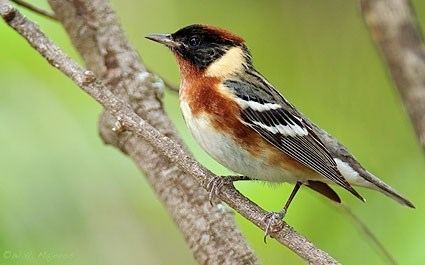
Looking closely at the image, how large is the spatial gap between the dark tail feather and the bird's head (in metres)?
0.49

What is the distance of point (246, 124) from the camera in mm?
3092

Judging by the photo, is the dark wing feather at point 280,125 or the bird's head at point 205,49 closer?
the dark wing feather at point 280,125

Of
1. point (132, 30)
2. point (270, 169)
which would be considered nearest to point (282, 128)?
point (270, 169)

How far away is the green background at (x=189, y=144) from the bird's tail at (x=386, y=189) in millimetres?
33

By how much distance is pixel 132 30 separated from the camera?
4.39m

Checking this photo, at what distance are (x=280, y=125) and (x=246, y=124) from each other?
0.47 feet

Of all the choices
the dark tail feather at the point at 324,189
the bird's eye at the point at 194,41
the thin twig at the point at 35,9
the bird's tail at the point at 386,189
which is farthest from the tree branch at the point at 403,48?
the thin twig at the point at 35,9

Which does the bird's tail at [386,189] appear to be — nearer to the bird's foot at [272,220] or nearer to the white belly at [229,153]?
the white belly at [229,153]

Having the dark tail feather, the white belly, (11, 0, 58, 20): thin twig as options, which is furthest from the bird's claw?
(11, 0, 58, 20): thin twig

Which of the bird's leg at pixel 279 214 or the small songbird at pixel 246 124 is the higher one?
the small songbird at pixel 246 124

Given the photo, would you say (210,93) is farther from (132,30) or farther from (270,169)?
(132,30)

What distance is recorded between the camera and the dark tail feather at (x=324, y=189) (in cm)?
306

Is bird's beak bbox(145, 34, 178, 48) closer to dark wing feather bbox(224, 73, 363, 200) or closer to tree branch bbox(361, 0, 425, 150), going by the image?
dark wing feather bbox(224, 73, 363, 200)

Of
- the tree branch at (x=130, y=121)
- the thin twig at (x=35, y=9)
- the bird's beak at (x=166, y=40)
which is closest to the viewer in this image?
the tree branch at (x=130, y=121)
